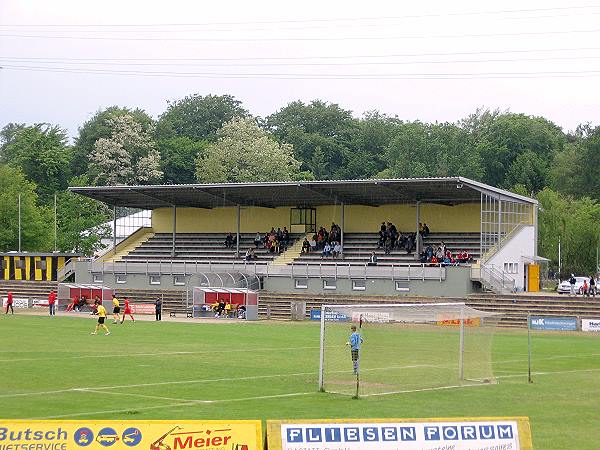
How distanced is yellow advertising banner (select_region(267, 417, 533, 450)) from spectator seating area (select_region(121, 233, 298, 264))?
2735 inches

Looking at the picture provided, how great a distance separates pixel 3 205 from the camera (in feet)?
357

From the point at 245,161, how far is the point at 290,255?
52767mm

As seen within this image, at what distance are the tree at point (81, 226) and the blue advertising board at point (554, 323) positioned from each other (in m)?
55.0

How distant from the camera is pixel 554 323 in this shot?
2479 inches

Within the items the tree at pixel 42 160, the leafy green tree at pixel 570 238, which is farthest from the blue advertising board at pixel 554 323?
the tree at pixel 42 160

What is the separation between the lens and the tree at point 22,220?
108938mm

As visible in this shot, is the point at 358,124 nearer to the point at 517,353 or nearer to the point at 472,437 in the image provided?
the point at 517,353

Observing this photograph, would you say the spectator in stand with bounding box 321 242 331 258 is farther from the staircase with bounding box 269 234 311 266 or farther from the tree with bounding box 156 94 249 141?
the tree with bounding box 156 94 249 141

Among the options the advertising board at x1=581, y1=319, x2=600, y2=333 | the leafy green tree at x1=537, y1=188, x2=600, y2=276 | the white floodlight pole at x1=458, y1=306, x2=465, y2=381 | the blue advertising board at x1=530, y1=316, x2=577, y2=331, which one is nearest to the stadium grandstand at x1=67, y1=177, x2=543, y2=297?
the blue advertising board at x1=530, y1=316, x2=577, y2=331

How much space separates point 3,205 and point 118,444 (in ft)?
323

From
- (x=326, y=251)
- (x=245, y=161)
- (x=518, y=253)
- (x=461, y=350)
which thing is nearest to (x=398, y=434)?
(x=461, y=350)

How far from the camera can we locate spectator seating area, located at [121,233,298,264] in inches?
3447

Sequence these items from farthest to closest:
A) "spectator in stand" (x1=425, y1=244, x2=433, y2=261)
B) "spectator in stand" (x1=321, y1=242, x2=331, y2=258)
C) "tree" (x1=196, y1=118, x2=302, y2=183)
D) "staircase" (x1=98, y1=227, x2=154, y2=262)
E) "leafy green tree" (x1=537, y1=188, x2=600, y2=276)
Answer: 1. "tree" (x1=196, y1=118, x2=302, y2=183)
2. "leafy green tree" (x1=537, y1=188, x2=600, y2=276)
3. "staircase" (x1=98, y1=227, x2=154, y2=262)
4. "spectator in stand" (x1=321, y1=242, x2=331, y2=258)
5. "spectator in stand" (x1=425, y1=244, x2=433, y2=261)

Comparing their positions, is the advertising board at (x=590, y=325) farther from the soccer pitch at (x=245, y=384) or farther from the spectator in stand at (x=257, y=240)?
the spectator in stand at (x=257, y=240)
